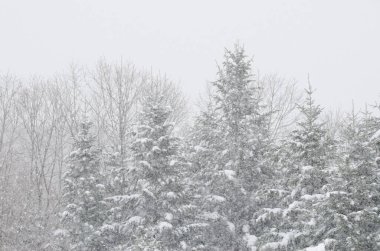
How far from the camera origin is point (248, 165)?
17.5 metres

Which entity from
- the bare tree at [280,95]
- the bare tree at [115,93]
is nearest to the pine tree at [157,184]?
the bare tree at [115,93]

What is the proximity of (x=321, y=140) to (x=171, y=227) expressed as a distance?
6006 millimetres

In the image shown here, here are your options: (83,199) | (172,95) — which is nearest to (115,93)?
(172,95)

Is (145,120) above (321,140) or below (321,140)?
above

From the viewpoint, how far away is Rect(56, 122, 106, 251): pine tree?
18156mm

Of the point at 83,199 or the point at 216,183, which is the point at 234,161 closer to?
the point at 216,183

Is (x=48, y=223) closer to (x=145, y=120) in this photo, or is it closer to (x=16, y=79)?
(x=145, y=120)

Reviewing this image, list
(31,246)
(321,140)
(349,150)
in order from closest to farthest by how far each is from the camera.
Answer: (349,150), (321,140), (31,246)

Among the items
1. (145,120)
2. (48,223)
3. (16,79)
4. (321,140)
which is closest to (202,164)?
(145,120)

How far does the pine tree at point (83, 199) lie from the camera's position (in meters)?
18.2

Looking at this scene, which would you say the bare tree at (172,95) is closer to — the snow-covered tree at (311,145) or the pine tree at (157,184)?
the pine tree at (157,184)

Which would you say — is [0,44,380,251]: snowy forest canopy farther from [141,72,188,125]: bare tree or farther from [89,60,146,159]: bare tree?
[141,72,188,125]: bare tree

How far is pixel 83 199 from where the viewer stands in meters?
18.4

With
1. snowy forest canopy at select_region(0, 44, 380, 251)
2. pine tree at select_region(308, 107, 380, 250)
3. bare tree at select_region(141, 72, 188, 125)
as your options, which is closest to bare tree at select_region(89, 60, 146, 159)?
bare tree at select_region(141, 72, 188, 125)
